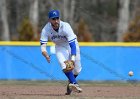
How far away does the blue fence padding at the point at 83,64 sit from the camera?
59.9 feet

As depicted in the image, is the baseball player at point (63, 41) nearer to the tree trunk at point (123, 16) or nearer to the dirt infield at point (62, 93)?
the dirt infield at point (62, 93)

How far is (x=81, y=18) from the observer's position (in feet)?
124

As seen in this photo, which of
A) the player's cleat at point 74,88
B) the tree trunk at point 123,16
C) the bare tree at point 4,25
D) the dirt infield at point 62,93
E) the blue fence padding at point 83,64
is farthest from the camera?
the bare tree at point 4,25

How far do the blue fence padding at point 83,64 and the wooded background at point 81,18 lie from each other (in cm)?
778

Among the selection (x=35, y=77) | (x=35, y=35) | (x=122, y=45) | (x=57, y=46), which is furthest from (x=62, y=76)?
(x=35, y=35)

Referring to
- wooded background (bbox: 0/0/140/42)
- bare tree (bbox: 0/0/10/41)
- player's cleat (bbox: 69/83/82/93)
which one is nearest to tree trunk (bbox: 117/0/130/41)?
wooded background (bbox: 0/0/140/42)

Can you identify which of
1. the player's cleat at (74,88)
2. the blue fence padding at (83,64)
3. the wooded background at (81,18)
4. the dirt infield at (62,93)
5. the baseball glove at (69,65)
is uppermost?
the baseball glove at (69,65)

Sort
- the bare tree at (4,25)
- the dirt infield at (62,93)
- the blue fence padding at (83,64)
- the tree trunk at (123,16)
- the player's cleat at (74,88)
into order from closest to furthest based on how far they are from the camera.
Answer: the dirt infield at (62,93) → the player's cleat at (74,88) → the blue fence padding at (83,64) → the tree trunk at (123,16) → the bare tree at (4,25)

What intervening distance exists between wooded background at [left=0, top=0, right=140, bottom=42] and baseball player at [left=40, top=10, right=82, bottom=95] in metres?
15.7

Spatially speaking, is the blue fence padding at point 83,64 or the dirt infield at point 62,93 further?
the blue fence padding at point 83,64

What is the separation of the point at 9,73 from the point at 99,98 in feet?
29.3

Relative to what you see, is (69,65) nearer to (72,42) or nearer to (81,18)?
(72,42)

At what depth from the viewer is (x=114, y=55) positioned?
18422mm

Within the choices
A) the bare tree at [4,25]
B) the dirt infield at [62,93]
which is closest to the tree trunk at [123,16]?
the bare tree at [4,25]
